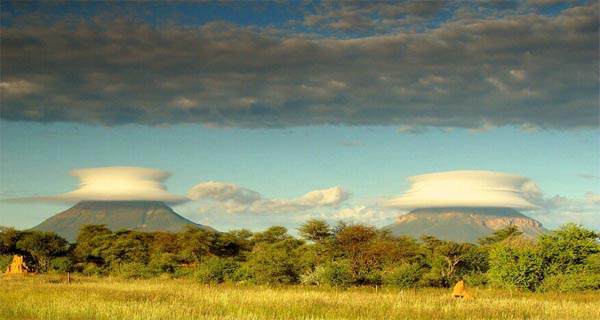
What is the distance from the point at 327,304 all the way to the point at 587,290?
21265mm

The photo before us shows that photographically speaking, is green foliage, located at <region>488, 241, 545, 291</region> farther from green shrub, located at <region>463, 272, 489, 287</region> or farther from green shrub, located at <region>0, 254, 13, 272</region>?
green shrub, located at <region>0, 254, 13, 272</region>

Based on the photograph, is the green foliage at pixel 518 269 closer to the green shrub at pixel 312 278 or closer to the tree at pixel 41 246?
the green shrub at pixel 312 278

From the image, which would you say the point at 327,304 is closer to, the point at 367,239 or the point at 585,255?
the point at 585,255

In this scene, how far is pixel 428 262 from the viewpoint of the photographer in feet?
204

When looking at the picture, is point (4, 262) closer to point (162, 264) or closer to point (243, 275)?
point (162, 264)

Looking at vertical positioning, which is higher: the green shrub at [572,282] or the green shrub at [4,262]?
the green shrub at [4,262]

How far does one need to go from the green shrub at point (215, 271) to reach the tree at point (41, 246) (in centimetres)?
2990

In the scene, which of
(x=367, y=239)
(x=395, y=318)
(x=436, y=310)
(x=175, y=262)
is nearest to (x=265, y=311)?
(x=395, y=318)

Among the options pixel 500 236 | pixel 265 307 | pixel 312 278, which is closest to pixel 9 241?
pixel 312 278

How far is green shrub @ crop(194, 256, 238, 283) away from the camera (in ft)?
180

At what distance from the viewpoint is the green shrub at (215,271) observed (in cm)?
5478

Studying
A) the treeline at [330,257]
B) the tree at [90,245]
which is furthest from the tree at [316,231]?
the tree at [90,245]

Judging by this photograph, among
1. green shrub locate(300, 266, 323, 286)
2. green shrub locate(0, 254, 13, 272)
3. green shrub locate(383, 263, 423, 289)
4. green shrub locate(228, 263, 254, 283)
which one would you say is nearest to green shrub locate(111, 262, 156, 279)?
green shrub locate(0, 254, 13, 272)

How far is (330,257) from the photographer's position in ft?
215
